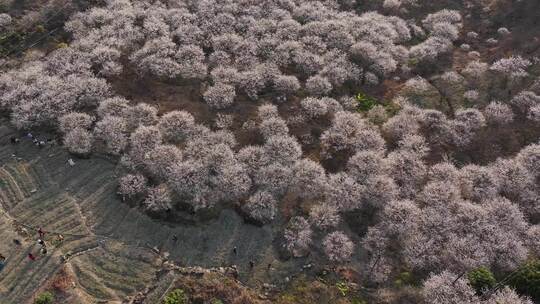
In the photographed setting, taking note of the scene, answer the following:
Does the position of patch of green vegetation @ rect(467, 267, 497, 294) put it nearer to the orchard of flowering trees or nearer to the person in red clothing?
the orchard of flowering trees

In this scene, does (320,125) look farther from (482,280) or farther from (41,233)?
(41,233)

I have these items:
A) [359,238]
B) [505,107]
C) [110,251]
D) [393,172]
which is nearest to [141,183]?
[110,251]

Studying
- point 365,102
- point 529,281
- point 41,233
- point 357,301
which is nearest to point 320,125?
point 365,102

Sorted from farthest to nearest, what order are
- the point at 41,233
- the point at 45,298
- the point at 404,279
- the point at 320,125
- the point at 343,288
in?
1. the point at 320,125
2. the point at 41,233
3. the point at 404,279
4. the point at 343,288
5. the point at 45,298

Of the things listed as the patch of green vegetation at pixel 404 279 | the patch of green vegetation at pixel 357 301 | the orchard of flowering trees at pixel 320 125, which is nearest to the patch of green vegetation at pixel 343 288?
the patch of green vegetation at pixel 357 301

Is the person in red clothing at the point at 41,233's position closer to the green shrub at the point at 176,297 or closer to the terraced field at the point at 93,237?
the terraced field at the point at 93,237
